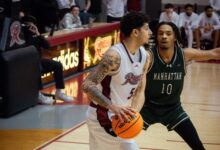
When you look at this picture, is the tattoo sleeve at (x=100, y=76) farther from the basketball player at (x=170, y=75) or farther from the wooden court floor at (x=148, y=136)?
the wooden court floor at (x=148, y=136)

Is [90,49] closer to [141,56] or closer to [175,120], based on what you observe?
[175,120]

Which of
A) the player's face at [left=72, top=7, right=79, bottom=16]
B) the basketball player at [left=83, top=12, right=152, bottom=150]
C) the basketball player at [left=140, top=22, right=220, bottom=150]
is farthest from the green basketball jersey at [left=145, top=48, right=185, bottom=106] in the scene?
the player's face at [left=72, top=7, right=79, bottom=16]

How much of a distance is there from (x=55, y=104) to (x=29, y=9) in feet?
10.2

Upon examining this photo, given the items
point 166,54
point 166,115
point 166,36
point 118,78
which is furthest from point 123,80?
point 166,115

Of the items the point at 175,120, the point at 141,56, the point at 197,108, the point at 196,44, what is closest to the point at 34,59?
the point at 197,108

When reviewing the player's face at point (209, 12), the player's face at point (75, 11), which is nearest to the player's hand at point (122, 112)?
the player's face at point (75, 11)

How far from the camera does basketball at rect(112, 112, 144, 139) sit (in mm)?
4242

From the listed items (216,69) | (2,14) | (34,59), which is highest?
(2,14)

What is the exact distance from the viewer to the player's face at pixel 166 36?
549cm

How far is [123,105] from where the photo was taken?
4.50 m

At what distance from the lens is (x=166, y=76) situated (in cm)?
562

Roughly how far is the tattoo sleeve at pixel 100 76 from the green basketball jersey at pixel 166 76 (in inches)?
50.3

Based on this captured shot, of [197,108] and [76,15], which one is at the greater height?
[76,15]

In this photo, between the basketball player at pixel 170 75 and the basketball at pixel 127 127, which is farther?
the basketball player at pixel 170 75
